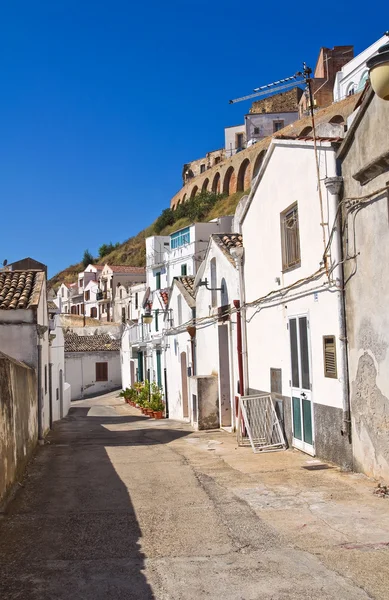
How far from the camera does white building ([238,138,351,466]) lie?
9539 mm

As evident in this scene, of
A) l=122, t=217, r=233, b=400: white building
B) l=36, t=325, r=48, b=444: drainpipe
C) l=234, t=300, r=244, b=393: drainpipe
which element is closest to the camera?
l=36, t=325, r=48, b=444: drainpipe

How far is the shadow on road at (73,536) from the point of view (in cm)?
497

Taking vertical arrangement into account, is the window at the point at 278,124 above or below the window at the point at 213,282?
above

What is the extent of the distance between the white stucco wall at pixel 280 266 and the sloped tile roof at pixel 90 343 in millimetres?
35700

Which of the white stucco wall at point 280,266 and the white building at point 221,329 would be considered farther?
the white building at point 221,329

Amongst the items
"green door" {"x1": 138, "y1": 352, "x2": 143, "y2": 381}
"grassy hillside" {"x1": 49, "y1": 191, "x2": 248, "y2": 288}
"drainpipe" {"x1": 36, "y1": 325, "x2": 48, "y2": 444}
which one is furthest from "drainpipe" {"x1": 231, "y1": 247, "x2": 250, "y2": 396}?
"grassy hillside" {"x1": 49, "y1": 191, "x2": 248, "y2": 288}

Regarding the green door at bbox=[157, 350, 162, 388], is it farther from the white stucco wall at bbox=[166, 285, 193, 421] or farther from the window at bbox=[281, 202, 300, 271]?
the window at bbox=[281, 202, 300, 271]

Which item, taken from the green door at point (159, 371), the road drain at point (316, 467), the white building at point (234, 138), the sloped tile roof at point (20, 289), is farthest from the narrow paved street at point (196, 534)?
the white building at point (234, 138)

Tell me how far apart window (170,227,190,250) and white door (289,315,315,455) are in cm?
3033

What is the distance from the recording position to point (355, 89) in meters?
A: 52.7

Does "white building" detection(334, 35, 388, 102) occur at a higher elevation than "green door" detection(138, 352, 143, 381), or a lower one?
higher

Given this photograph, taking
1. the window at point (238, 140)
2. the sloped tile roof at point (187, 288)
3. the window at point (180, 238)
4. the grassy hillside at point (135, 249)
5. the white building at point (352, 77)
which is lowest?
the sloped tile roof at point (187, 288)

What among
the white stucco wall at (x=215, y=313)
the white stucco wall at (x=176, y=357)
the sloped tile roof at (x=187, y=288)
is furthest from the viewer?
the white stucco wall at (x=176, y=357)

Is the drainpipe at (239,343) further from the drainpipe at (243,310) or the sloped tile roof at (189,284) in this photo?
the sloped tile roof at (189,284)
